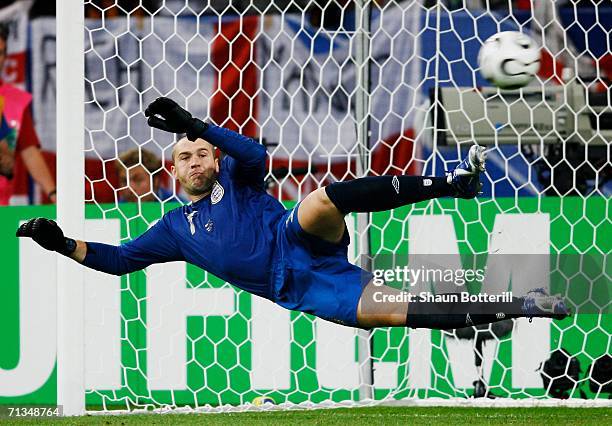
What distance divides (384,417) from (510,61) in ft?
6.69

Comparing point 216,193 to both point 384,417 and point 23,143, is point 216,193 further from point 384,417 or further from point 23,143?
point 23,143

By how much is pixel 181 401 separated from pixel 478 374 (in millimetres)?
1839

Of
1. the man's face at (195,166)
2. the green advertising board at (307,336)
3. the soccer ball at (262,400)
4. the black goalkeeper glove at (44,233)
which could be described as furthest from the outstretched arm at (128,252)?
the soccer ball at (262,400)

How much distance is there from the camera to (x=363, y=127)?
7047mm

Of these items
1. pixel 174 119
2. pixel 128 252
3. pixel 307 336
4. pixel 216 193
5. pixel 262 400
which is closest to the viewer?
pixel 174 119

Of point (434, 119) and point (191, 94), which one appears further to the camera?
point (191, 94)

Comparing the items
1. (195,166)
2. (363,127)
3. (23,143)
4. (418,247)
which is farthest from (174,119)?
(23,143)

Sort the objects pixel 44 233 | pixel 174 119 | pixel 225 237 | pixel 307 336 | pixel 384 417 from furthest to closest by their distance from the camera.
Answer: pixel 307 336, pixel 384 417, pixel 225 237, pixel 44 233, pixel 174 119

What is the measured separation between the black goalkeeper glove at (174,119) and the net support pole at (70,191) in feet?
3.97

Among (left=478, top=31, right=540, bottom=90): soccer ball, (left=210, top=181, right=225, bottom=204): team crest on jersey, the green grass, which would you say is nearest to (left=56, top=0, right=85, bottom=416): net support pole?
the green grass

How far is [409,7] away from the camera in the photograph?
7.67 meters

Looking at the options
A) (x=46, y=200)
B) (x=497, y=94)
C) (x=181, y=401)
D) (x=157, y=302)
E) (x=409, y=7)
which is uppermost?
(x=409, y=7)

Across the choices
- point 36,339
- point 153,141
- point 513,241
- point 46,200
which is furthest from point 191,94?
point 513,241

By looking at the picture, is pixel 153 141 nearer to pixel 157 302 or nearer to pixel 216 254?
pixel 157 302
